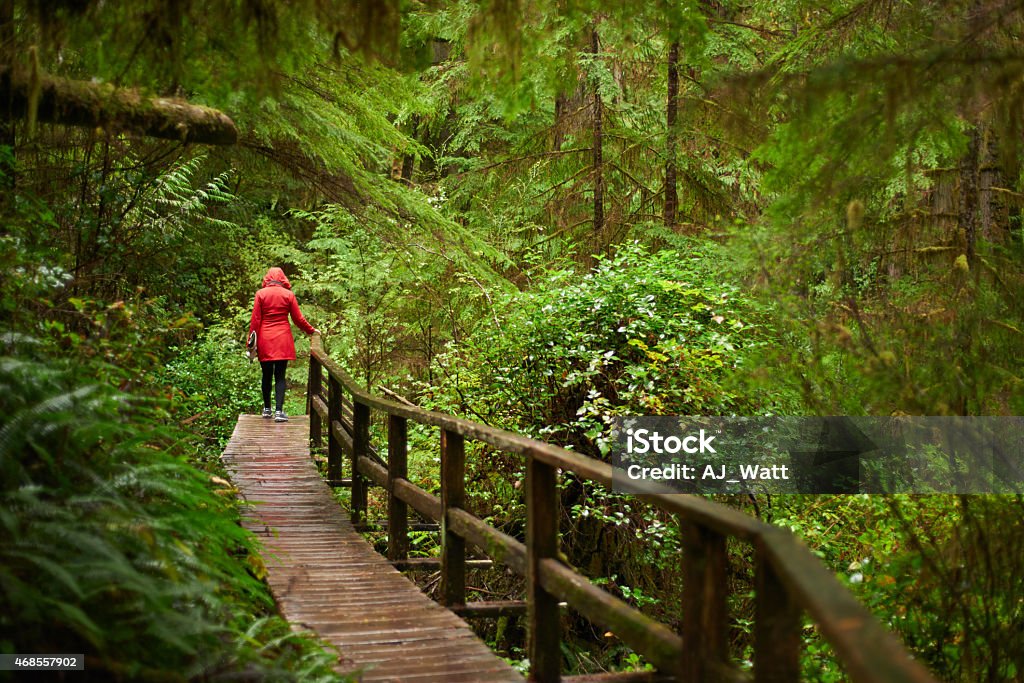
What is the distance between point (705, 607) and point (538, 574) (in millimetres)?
1482

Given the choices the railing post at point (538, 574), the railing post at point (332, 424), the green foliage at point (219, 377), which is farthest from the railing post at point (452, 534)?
the green foliage at point (219, 377)

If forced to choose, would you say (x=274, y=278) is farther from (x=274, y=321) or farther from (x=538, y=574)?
(x=538, y=574)

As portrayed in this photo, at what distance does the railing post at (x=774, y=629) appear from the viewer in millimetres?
2521

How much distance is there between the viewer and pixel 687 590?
9.87 ft

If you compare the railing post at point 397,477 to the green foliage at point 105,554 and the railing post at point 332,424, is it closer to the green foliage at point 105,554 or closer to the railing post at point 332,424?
the railing post at point 332,424

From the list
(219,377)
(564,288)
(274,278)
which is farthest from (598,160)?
(219,377)

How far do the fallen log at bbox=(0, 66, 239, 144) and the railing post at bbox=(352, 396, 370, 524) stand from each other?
2887mm

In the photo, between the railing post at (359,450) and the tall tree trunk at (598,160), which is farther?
the tall tree trunk at (598,160)

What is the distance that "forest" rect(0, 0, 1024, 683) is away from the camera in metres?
3.49

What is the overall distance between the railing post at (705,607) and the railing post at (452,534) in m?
2.75

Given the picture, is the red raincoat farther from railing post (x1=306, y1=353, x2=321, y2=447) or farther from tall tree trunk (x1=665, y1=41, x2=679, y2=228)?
tall tree trunk (x1=665, y1=41, x2=679, y2=228)

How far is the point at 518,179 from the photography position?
1364 centimetres

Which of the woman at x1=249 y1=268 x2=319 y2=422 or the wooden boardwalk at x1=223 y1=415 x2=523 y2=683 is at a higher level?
the woman at x1=249 y1=268 x2=319 y2=422

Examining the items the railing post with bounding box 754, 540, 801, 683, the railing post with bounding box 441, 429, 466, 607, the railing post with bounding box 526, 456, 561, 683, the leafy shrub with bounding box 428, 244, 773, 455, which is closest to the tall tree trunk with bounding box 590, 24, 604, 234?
the leafy shrub with bounding box 428, 244, 773, 455
